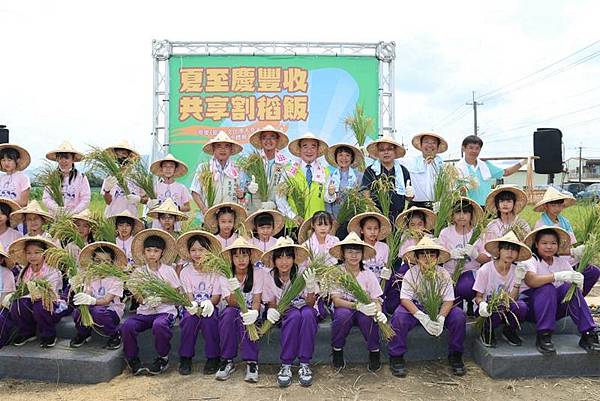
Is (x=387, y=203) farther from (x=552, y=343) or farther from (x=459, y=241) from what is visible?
(x=552, y=343)

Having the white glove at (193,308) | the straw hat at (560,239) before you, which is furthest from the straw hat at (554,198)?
the white glove at (193,308)

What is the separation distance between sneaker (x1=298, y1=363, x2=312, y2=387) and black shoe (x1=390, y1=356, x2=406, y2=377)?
0.63m

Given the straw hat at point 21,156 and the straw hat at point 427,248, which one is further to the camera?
the straw hat at point 21,156

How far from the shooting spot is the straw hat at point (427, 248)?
3812 mm

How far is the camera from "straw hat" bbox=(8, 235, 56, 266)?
4.03 metres

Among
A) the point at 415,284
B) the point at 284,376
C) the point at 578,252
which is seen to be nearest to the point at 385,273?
the point at 415,284

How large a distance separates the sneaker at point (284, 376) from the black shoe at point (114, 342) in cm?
130

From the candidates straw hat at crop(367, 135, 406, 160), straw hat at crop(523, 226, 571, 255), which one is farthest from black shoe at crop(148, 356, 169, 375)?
straw hat at crop(523, 226, 571, 255)

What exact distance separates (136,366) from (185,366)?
0.37m

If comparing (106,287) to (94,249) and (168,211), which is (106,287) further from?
(168,211)

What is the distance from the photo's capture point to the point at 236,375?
3791mm

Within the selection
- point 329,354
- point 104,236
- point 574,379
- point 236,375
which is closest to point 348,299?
point 329,354

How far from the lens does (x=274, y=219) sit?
4504 millimetres

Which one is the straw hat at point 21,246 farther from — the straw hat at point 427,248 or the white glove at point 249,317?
the straw hat at point 427,248
